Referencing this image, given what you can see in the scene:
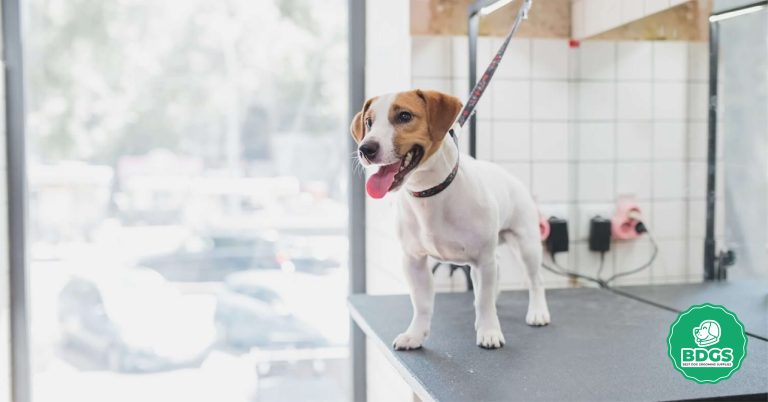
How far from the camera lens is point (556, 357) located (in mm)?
1279

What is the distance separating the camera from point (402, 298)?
6.08 feet

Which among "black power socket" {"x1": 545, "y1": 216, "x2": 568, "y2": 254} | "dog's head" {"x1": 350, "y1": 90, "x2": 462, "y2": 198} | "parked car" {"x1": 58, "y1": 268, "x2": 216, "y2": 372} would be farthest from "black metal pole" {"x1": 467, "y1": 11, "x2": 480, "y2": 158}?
"parked car" {"x1": 58, "y1": 268, "x2": 216, "y2": 372}

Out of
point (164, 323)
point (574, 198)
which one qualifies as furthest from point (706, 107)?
point (164, 323)

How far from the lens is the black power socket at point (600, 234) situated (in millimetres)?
2010

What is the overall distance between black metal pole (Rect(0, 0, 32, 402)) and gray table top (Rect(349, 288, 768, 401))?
133 centimetres

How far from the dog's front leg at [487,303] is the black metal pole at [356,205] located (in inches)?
50.2

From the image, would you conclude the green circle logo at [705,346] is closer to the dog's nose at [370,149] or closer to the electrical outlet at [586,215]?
the dog's nose at [370,149]

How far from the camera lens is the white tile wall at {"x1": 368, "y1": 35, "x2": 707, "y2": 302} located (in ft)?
6.17

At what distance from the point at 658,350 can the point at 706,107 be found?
0.69 m

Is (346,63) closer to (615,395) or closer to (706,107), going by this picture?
(706,107)

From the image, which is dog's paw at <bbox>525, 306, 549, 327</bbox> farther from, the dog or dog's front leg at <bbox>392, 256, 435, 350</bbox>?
dog's front leg at <bbox>392, 256, 435, 350</bbox>

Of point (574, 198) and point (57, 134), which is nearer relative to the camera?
point (574, 198)

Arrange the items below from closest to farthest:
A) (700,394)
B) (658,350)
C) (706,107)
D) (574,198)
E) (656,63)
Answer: (700,394), (658,350), (706,107), (656,63), (574,198)

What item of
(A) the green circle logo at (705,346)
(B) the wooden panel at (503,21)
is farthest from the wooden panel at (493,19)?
(A) the green circle logo at (705,346)
